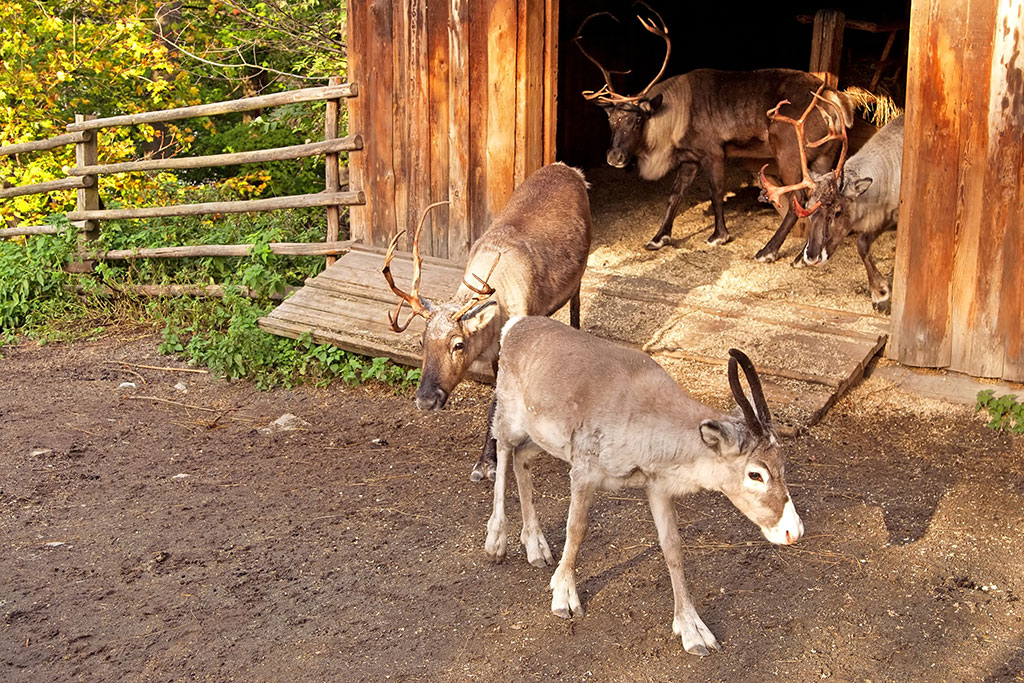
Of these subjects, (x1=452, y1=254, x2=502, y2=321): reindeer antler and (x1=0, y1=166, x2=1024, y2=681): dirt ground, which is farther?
(x1=452, y1=254, x2=502, y2=321): reindeer antler

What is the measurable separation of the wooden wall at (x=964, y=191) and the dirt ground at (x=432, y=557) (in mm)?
468

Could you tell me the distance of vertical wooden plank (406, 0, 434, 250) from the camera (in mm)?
8023

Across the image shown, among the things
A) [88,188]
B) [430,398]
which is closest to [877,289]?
[430,398]

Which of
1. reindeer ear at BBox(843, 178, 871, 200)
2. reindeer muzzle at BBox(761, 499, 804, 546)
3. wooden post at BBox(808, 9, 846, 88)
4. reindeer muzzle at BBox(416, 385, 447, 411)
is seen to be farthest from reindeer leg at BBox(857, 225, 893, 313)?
reindeer muzzle at BBox(761, 499, 804, 546)

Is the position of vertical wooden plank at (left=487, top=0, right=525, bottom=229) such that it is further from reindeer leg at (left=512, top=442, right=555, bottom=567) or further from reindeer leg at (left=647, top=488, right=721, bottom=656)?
reindeer leg at (left=647, top=488, right=721, bottom=656)

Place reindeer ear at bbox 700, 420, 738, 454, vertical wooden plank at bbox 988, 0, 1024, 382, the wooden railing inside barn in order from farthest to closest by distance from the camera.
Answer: the wooden railing inside barn, vertical wooden plank at bbox 988, 0, 1024, 382, reindeer ear at bbox 700, 420, 738, 454

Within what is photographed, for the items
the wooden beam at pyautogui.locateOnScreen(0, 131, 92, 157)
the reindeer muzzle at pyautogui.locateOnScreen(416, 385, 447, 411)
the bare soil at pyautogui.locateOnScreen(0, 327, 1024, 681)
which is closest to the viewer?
the bare soil at pyautogui.locateOnScreen(0, 327, 1024, 681)

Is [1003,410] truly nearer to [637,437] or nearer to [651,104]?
[637,437]

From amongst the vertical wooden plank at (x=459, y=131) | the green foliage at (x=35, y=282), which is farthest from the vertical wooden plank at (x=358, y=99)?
the green foliage at (x=35, y=282)

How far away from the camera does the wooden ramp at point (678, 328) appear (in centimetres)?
657

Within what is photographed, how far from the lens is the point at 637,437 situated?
161 inches

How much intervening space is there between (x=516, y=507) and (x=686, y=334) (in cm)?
231

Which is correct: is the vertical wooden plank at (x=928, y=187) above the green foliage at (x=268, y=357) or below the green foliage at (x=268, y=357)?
above

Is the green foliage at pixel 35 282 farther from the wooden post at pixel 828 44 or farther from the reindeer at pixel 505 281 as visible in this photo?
the wooden post at pixel 828 44
